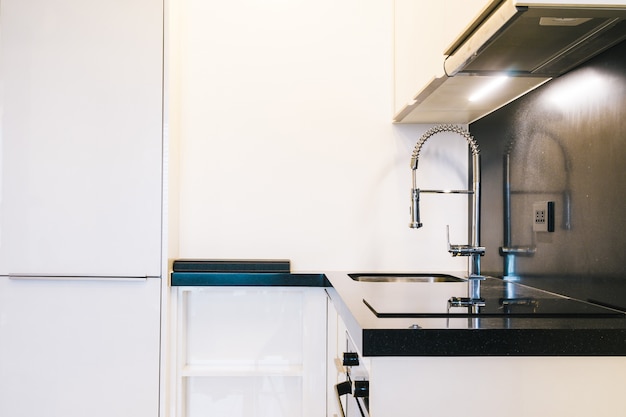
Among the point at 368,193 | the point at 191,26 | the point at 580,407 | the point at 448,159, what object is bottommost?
the point at 580,407

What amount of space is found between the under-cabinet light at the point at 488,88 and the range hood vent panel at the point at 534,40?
7 cm

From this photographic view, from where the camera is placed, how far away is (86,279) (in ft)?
6.12

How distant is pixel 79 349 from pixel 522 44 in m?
1.72

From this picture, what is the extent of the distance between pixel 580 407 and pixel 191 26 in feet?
6.59

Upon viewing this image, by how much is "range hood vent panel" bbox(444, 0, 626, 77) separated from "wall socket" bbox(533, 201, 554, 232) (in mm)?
381

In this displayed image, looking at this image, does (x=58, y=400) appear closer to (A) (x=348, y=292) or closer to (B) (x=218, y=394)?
(B) (x=218, y=394)

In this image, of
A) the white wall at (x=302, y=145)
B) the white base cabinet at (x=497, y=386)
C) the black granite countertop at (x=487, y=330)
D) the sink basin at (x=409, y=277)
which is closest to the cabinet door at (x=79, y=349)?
the white wall at (x=302, y=145)

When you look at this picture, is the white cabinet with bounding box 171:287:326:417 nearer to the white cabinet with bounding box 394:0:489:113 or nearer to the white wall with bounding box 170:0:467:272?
the white wall with bounding box 170:0:467:272

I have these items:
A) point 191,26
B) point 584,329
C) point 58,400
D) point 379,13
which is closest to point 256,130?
point 191,26

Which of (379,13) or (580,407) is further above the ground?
(379,13)

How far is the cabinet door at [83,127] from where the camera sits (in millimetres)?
1882

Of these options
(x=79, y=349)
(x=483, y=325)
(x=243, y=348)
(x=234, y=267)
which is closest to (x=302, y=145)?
(x=234, y=267)

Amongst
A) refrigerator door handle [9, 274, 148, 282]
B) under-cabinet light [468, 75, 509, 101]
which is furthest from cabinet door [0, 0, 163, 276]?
under-cabinet light [468, 75, 509, 101]

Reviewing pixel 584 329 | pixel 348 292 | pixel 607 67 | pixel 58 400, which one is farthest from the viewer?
pixel 58 400
